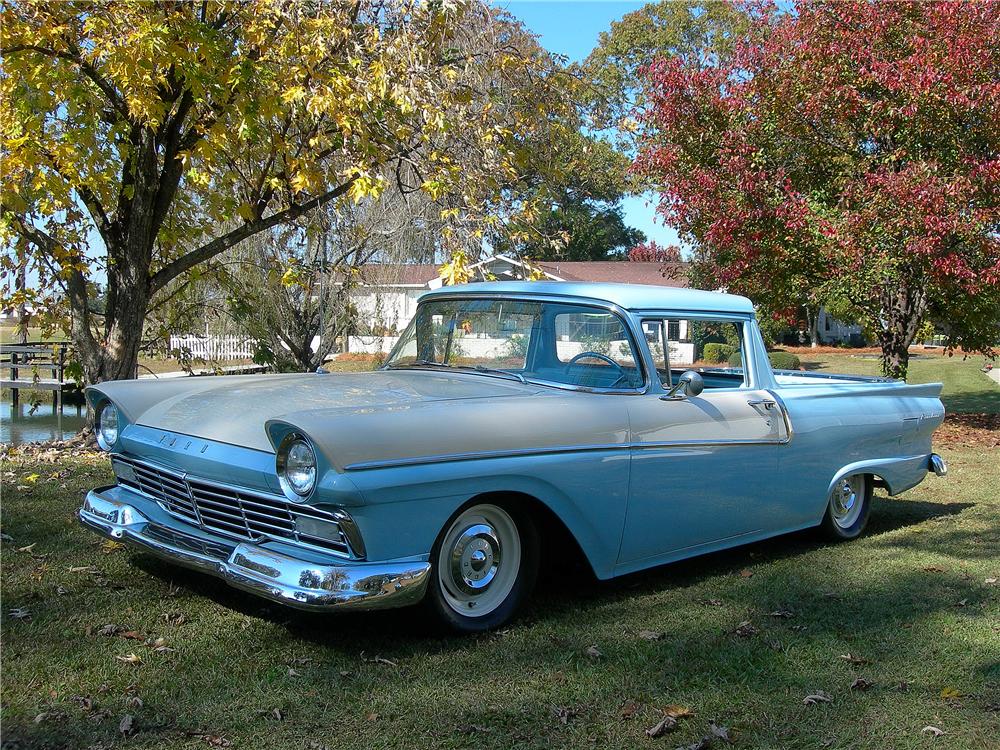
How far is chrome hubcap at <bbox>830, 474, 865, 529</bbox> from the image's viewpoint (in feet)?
20.2

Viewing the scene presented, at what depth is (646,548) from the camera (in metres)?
4.71

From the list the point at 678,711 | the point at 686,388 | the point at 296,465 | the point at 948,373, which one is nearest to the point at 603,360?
the point at 686,388

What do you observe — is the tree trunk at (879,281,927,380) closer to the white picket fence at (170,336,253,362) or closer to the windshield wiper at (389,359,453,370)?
the windshield wiper at (389,359,453,370)

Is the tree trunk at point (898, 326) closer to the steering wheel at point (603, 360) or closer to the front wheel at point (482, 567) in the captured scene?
the steering wheel at point (603, 360)

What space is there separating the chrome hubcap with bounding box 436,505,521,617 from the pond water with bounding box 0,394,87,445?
36.8ft

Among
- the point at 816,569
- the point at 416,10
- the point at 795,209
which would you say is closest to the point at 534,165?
the point at 416,10

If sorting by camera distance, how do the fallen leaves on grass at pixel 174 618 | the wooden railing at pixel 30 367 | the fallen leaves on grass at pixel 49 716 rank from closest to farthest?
the fallen leaves on grass at pixel 49 716 < the fallen leaves on grass at pixel 174 618 < the wooden railing at pixel 30 367

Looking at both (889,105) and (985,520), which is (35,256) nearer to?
(985,520)

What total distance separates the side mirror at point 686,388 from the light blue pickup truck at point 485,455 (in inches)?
0.4

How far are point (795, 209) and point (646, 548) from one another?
8.63 m

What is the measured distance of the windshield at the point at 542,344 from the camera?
191 inches

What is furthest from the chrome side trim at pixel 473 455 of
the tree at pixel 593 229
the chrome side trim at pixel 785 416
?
the tree at pixel 593 229

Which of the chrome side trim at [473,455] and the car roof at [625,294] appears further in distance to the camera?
the car roof at [625,294]

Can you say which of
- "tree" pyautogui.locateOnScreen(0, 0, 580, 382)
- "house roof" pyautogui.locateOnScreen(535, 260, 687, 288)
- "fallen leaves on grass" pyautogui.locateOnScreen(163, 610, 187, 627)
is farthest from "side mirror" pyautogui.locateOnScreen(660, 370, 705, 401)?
"house roof" pyautogui.locateOnScreen(535, 260, 687, 288)
